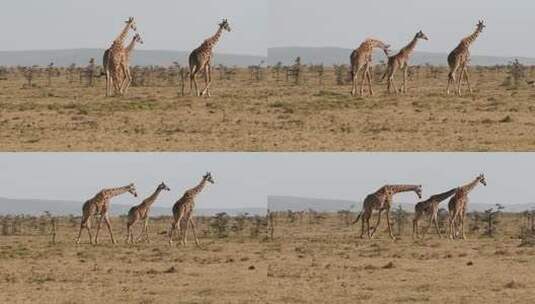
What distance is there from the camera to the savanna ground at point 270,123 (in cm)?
2075

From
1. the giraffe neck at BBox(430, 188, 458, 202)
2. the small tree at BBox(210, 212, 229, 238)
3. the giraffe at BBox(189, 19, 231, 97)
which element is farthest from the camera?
the small tree at BBox(210, 212, 229, 238)

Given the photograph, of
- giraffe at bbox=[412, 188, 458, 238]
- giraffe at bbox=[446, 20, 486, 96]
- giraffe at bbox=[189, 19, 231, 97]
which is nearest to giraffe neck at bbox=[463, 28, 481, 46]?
giraffe at bbox=[446, 20, 486, 96]

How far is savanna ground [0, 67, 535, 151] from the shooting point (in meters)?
20.8

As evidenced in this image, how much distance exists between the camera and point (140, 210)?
3203 centimetres

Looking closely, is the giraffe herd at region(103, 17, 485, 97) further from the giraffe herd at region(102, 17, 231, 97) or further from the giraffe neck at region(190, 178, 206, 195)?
the giraffe neck at region(190, 178, 206, 195)

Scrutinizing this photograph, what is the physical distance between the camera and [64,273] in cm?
2245

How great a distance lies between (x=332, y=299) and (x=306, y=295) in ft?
2.22

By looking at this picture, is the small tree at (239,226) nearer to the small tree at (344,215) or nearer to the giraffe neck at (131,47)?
the small tree at (344,215)

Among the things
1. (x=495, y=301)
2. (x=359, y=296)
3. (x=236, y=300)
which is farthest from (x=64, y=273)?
(x=495, y=301)

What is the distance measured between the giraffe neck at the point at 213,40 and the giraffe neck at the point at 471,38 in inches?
249

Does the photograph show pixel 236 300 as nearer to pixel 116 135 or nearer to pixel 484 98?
pixel 116 135

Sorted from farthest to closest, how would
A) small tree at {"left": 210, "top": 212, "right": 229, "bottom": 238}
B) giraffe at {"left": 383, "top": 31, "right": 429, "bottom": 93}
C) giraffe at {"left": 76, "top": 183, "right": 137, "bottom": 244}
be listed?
1. small tree at {"left": 210, "top": 212, "right": 229, "bottom": 238}
2. giraffe at {"left": 76, "top": 183, "right": 137, "bottom": 244}
3. giraffe at {"left": 383, "top": 31, "right": 429, "bottom": 93}

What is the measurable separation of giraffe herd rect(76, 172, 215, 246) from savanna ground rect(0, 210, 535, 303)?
63cm

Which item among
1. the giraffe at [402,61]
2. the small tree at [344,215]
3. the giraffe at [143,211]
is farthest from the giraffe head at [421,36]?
the small tree at [344,215]
